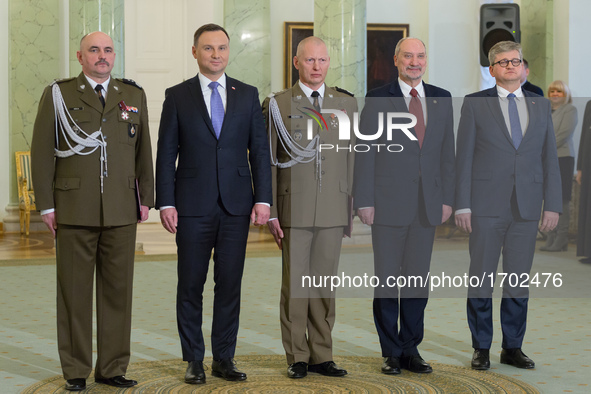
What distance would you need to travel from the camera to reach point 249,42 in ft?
37.7

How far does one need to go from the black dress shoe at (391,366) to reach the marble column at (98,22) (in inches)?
198

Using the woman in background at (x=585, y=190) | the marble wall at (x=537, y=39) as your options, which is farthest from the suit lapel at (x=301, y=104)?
the marble wall at (x=537, y=39)

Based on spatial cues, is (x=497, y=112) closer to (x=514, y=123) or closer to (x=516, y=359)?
(x=514, y=123)

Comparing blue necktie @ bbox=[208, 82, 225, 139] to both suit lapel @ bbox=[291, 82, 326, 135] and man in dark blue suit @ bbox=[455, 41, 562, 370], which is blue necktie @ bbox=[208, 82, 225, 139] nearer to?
suit lapel @ bbox=[291, 82, 326, 135]

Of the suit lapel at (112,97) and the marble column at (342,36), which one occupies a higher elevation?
the marble column at (342,36)

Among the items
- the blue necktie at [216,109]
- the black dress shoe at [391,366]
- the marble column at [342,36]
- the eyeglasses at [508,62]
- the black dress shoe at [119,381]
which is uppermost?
the marble column at [342,36]

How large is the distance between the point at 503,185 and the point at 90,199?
198 centimetres

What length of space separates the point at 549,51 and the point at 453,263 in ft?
22.6

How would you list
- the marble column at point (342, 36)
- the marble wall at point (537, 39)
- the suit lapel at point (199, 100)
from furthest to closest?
the marble wall at point (537, 39), the marble column at point (342, 36), the suit lapel at point (199, 100)

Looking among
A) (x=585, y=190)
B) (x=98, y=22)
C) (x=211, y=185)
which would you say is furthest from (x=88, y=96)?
(x=585, y=190)

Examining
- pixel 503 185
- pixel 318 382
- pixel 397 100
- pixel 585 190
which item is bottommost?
pixel 318 382

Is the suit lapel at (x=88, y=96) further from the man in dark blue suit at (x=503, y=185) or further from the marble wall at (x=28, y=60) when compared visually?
the marble wall at (x=28, y=60)

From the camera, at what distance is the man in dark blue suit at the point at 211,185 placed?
12.8ft

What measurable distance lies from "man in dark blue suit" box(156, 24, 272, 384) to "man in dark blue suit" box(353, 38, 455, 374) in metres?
0.53
